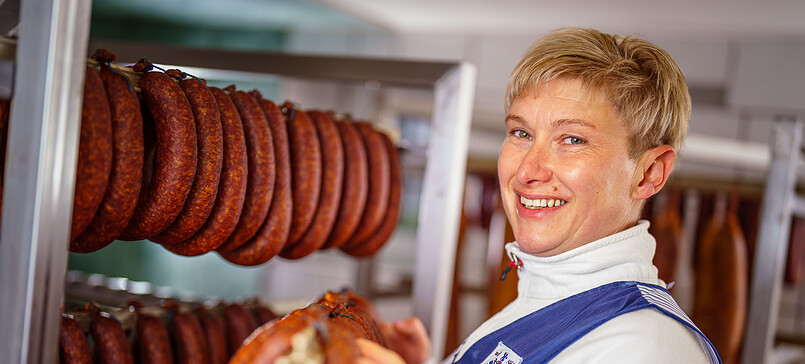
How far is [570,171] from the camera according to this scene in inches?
46.1

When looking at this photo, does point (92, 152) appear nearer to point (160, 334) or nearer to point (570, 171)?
point (160, 334)

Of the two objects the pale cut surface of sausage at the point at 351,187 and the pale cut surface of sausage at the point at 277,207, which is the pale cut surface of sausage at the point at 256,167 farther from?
the pale cut surface of sausage at the point at 351,187

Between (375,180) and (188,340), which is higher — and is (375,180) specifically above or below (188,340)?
above

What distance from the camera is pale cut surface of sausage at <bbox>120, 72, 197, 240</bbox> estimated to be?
44.2 inches

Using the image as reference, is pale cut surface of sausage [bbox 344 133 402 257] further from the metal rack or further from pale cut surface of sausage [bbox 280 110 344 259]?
the metal rack

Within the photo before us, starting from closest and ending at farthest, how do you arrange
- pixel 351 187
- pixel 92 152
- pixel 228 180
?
pixel 92 152
pixel 228 180
pixel 351 187

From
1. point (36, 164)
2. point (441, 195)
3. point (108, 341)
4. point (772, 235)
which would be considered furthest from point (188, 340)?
point (772, 235)

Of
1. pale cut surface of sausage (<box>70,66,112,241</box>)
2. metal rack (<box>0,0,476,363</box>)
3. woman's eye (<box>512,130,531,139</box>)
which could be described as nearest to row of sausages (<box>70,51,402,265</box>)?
pale cut surface of sausage (<box>70,66,112,241</box>)

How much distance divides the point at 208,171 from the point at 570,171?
2.11 feet

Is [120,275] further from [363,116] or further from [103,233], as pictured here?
[103,233]

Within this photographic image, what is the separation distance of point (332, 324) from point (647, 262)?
25.9 inches

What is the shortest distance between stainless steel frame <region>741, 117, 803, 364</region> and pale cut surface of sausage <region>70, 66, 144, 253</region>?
6.48ft

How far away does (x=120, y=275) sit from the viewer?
534 centimetres

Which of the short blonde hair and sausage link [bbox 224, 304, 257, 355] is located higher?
Answer: the short blonde hair
